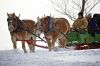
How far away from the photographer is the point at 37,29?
471 inches

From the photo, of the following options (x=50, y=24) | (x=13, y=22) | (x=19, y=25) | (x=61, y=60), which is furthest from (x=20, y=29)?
(x=61, y=60)

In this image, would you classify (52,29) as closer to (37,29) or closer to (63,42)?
(37,29)

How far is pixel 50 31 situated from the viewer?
1199 cm

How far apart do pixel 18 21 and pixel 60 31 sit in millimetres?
1552

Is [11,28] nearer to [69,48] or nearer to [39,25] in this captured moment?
[39,25]

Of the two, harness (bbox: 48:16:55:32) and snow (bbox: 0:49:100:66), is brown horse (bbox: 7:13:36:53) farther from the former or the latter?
snow (bbox: 0:49:100:66)

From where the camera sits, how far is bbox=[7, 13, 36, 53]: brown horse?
453 inches

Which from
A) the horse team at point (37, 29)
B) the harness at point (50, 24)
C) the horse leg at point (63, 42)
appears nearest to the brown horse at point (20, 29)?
the horse team at point (37, 29)

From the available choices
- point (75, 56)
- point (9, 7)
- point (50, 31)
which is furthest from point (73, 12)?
point (75, 56)

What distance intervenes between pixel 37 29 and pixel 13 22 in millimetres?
857

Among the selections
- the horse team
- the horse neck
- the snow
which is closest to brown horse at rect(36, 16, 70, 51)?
the horse team

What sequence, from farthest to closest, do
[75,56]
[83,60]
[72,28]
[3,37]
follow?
[3,37]
[72,28]
[75,56]
[83,60]

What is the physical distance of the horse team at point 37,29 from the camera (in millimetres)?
11727

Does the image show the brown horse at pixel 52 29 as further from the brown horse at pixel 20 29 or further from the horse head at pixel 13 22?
the horse head at pixel 13 22
